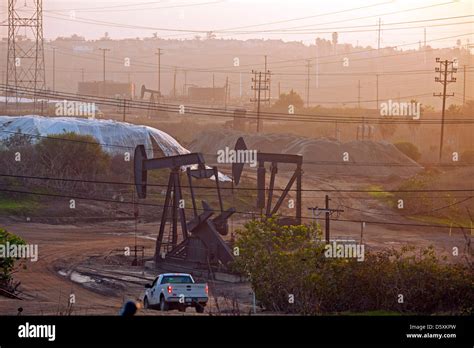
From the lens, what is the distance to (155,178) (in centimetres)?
5722

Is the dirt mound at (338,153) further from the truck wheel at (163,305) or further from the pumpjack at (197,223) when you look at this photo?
the truck wheel at (163,305)

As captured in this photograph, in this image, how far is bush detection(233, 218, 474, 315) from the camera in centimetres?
1888

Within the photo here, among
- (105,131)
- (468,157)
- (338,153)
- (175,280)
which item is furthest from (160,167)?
(468,157)

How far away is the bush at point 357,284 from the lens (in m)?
18.9

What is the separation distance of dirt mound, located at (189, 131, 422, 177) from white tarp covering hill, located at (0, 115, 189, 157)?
49.2 feet

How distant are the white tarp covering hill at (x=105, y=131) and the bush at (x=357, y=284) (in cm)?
3941

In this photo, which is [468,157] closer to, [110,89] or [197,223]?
[197,223]

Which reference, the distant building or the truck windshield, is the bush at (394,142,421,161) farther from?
the distant building

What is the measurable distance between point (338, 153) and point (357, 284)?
54.8 metres

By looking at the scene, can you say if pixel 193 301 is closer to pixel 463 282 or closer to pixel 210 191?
pixel 463 282

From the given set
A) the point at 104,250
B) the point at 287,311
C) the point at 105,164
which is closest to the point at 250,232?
the point at 287,311

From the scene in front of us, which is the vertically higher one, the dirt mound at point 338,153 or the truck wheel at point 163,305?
the dirt mound at point 338,153

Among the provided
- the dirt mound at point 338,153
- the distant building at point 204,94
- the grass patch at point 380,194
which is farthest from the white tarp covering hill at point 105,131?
the distant building at point 204,94
